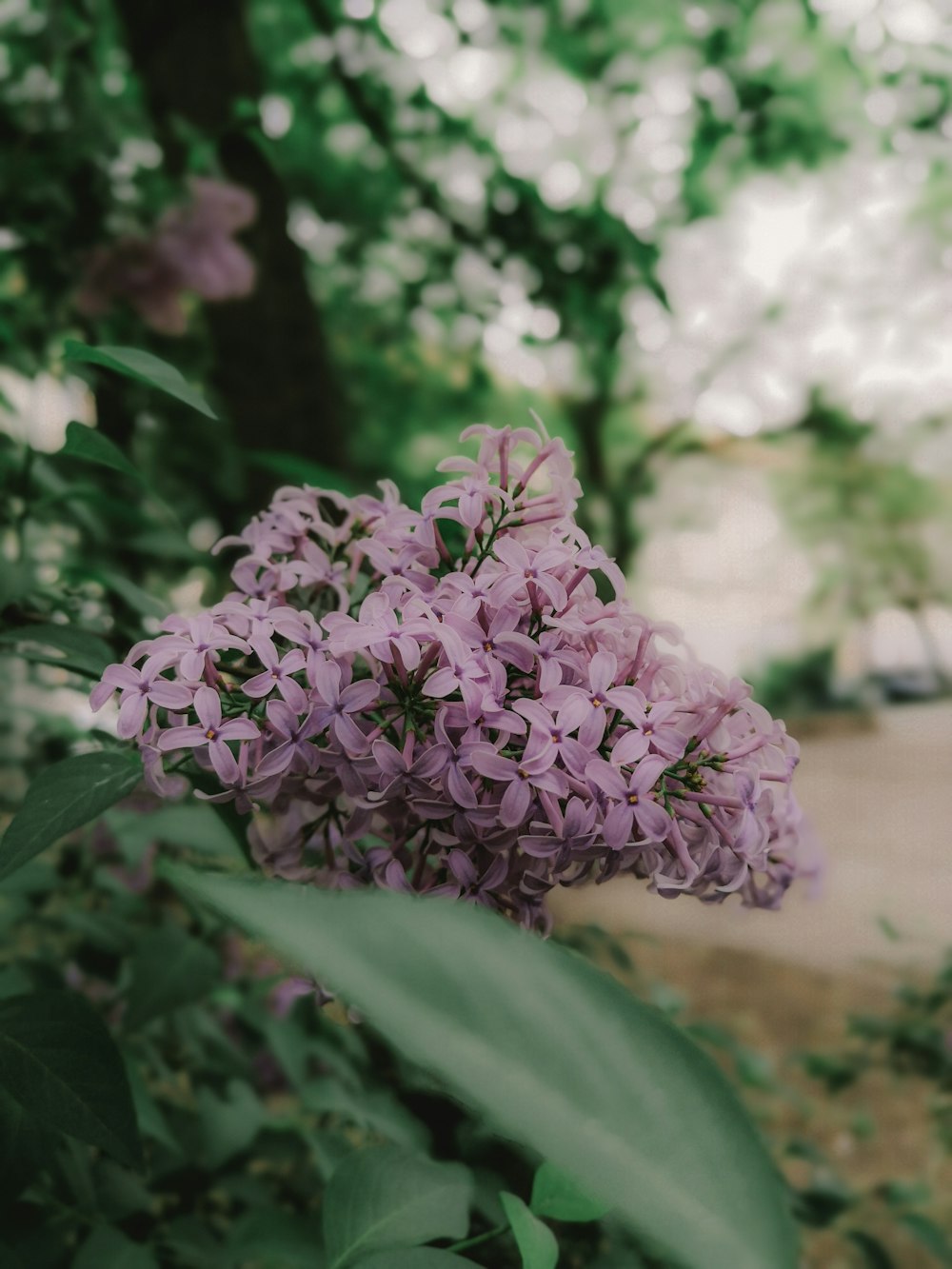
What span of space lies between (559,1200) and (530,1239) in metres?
0.08

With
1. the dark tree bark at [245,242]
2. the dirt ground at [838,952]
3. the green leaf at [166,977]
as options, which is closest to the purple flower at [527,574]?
the dirt ground at [838,952]

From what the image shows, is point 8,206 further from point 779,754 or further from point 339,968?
point 339,968

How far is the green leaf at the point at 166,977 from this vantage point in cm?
82

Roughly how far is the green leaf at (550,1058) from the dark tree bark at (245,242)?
7.48 ft

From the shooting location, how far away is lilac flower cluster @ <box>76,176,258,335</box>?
1327 millimetres

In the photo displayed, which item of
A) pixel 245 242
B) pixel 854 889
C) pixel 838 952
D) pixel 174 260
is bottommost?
pixel 838 952

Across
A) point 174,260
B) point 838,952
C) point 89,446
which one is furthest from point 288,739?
point 838,952

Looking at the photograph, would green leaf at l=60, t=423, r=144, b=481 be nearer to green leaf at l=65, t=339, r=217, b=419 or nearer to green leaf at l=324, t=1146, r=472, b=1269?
green leaf at l=65, t=339, r=217, b=419

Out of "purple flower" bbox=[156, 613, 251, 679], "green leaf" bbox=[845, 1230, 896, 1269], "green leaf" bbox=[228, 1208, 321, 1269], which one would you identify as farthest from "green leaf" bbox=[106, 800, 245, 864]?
"green leaf" bbox=[845, 1230, 896, 1269]

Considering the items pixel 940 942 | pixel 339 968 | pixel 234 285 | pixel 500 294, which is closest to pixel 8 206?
pixel 234 285

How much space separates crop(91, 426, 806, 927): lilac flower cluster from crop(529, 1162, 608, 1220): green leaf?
0.12 m

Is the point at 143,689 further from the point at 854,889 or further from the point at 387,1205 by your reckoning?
the point at 854,889

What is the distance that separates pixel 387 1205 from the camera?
503 mm

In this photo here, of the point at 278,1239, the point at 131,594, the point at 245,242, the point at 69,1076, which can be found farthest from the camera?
the point at 245,242
